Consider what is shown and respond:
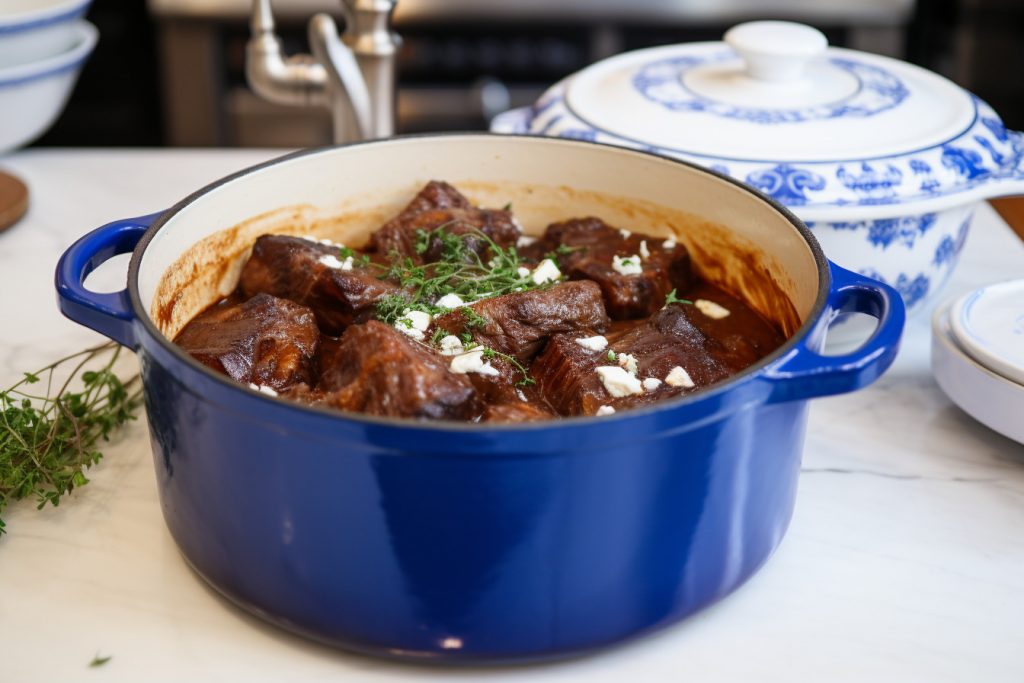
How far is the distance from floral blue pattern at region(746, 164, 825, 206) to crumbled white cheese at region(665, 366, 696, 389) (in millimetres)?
475

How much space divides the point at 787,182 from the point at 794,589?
72 centimetres

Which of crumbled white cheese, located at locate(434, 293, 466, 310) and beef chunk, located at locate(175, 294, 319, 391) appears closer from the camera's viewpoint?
beef chunk, located at locate(175, 294, 319, 391)

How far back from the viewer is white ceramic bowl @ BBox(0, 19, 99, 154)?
249 centimetres

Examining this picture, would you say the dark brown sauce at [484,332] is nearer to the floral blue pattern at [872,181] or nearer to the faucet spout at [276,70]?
the floral blue pattern at [872,181]

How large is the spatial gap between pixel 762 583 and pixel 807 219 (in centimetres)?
68

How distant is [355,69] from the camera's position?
2.40 meters

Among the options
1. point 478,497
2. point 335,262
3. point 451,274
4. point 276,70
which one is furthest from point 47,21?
point 478,497

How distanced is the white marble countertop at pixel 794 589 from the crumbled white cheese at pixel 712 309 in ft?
0.74

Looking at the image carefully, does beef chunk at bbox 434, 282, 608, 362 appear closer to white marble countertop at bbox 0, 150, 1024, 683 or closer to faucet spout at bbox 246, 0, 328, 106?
white marble countertop at bbox 0, 150, 1024, 683

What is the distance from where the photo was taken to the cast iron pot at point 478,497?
1158mm

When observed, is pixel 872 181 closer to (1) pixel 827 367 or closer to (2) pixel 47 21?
(1) pixel 827 367

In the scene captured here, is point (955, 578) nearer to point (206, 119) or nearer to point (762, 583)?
point (762, 583)

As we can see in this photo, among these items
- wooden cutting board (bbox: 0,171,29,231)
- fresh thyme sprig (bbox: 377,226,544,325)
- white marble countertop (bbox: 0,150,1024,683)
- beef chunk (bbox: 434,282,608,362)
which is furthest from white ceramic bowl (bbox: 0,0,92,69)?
beef chunk (bbox: 434,282,608,362)

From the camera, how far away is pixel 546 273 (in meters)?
1.87
